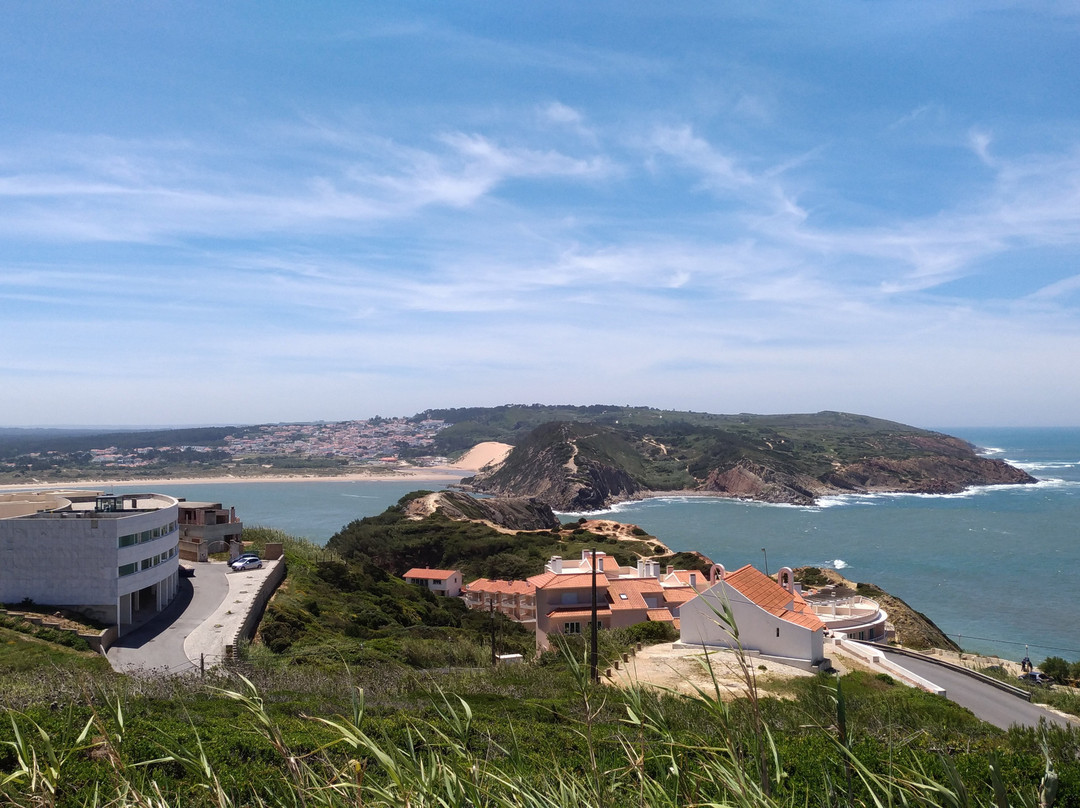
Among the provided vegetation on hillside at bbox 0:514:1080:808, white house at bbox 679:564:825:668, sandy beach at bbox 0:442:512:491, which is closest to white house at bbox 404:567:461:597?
vegetation on hillside at bbox 0:514:1080:808

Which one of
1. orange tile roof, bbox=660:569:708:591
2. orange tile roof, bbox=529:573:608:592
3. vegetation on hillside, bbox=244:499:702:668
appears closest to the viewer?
vegetation on hillside, bbox=244:499:702:668

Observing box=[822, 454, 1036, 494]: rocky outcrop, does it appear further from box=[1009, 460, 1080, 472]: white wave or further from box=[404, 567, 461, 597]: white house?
box=[404, 567, 461, 597]: white house

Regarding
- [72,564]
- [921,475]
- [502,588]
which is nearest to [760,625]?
[502,588]

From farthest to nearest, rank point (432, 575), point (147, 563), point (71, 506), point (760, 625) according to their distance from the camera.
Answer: point (432, 575)
point (71, 506)
point (147, 563)
point (760, 625)

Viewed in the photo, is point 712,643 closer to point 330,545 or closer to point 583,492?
point 330,545

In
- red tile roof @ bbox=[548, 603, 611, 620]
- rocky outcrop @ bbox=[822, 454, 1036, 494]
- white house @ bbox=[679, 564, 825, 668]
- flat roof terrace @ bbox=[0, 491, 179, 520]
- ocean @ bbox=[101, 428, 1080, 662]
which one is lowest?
ocean @ bbox=[101, 428, 1080, 662]

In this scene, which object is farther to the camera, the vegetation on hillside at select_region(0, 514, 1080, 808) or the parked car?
the parked car

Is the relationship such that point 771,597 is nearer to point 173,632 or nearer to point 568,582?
point 568,582

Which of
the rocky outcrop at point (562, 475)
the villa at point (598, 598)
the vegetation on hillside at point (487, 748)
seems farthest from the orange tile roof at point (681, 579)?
the rocky outcrop at point (562, 475)
